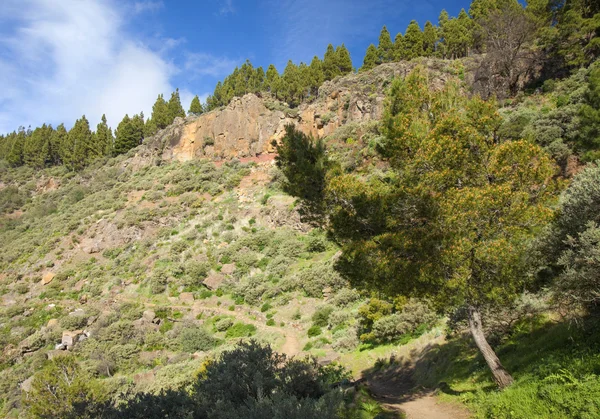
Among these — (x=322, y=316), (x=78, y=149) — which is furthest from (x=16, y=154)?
(x=322, y=316)

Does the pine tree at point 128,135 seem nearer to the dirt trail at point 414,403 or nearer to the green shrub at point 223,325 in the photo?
the green shrub at point 223,325

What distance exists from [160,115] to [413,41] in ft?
175

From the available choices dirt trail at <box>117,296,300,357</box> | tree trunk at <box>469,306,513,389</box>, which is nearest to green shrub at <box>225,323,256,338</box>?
dirt trail at <box>117,296,300,357</box>

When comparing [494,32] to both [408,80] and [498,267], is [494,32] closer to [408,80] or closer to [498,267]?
[408,80]

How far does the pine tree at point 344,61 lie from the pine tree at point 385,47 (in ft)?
19.1

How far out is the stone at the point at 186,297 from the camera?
3219cm

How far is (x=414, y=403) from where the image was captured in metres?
9.80

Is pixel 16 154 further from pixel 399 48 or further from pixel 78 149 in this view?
pixel 399 48

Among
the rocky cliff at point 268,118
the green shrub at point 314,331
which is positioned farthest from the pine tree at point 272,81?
the green shrub at point 314,331

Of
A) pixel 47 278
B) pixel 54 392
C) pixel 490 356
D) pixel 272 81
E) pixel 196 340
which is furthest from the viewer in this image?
pixel 272 81

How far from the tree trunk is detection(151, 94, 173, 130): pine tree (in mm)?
75862

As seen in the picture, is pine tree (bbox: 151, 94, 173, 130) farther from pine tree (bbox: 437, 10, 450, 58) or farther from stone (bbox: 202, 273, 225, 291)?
pine tree (bbox: 437, 10, 450, 58)

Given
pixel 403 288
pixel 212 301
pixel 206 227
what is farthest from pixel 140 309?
pixel 403 288

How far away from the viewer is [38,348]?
1095 inches
